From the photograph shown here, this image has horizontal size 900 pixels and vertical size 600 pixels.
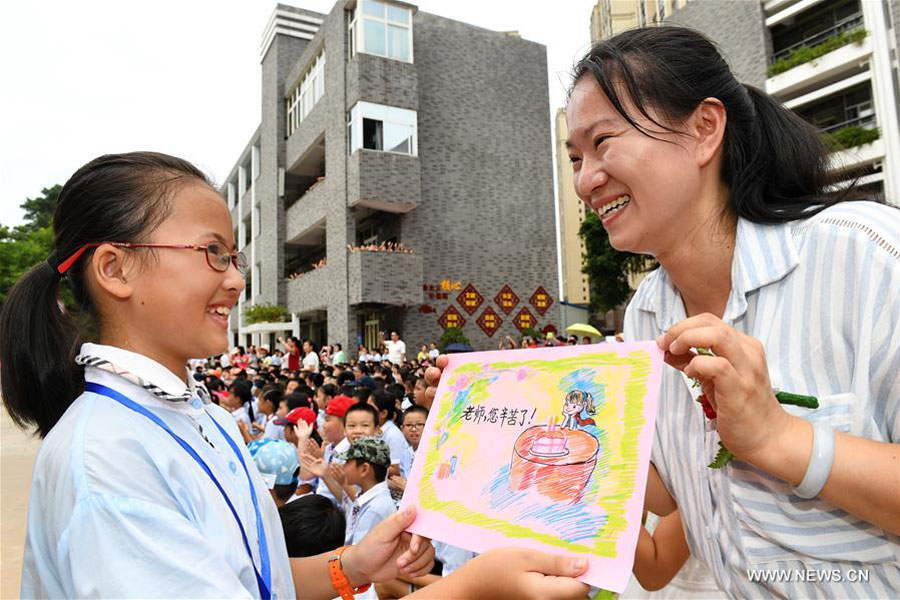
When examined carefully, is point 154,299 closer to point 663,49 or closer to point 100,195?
point 100,195

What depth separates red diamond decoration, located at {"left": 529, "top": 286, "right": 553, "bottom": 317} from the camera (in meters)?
21.1

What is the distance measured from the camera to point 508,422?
1.46 meters

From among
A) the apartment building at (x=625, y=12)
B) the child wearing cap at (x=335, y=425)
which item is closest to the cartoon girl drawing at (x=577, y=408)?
the child wearing cap at (x=335, y=425)

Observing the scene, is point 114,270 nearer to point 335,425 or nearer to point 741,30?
point 335,425

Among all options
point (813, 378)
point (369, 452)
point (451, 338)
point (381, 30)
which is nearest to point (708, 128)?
point (813, 378)

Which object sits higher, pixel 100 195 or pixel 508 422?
pixel 100 195

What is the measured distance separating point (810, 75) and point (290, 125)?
743 inches

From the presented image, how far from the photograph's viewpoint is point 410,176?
18344mm

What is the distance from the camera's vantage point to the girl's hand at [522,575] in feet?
3.54

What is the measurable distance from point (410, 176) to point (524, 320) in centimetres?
660

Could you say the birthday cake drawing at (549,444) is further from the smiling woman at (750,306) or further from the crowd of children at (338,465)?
the crowd of children at (338,465)

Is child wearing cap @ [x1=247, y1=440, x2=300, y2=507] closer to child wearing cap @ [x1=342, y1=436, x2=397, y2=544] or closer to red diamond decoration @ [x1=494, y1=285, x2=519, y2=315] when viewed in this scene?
child wearing cap @ [x1=342, y1=436, x2=397, y2=544]

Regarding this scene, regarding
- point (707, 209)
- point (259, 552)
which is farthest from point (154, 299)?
point (707, 209)

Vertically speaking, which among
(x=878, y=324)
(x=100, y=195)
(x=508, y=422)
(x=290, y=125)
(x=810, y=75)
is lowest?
(x=508, y=422)
